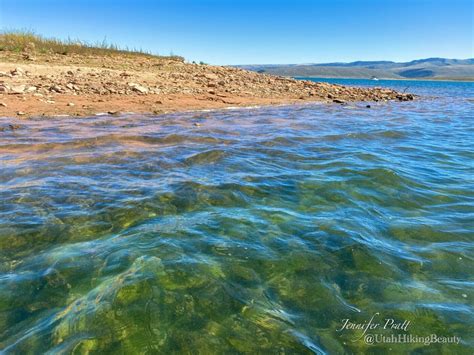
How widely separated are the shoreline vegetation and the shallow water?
220 inches

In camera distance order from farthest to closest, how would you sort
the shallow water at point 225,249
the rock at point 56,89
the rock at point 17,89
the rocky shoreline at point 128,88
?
the rock at point 56,89
the rock at point 17,89
the rocky shoreline at point 128,88
the shallow water at point 225,249

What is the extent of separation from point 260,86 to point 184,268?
20048mm

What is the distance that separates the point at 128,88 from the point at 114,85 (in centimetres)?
75

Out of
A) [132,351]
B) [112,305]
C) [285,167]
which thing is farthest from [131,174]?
[132,351]

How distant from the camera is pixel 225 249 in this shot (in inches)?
148

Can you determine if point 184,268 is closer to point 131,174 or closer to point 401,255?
point 401,255

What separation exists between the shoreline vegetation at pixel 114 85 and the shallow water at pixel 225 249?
Result: 5586mm

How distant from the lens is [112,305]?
2.86 metres

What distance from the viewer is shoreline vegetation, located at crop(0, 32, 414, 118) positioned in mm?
13000

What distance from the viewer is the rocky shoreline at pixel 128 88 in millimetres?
12836
